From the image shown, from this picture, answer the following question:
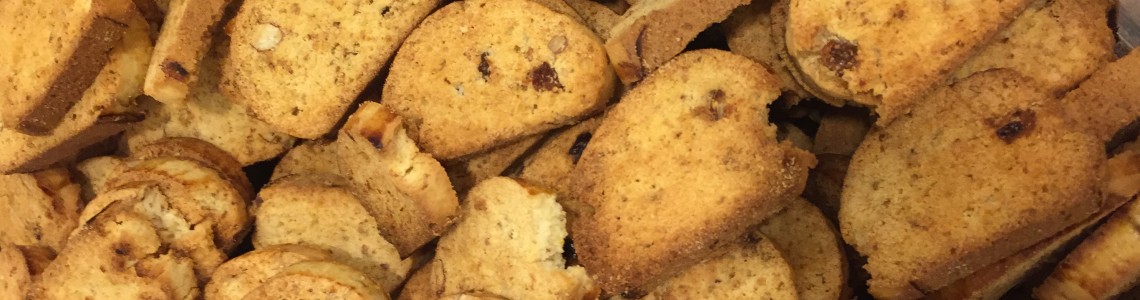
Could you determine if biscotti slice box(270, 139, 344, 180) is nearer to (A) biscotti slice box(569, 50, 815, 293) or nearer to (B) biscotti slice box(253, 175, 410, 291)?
(B) biscotti slice box(253, 175, 410, 291)

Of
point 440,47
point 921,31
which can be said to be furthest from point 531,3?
point 921,31

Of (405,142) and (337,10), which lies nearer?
(405,142)

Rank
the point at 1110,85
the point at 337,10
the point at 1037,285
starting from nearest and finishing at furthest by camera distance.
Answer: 1. the point at 1110,85
2. the point at 1037,285
3. the point at 337,10

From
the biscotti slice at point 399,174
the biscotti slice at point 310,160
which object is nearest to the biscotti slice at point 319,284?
the biscotti slice at point 399,174

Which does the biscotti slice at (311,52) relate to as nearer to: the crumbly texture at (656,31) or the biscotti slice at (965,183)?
the crumbly texture at (656,31)

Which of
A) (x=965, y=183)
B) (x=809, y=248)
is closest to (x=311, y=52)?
(x=809, y=248)

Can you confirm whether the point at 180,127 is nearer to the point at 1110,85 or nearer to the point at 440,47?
the point at 440,47

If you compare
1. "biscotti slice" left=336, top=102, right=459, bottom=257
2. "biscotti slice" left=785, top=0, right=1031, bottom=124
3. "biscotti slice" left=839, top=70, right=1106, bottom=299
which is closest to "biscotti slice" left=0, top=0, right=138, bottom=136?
"biscotti slice" left=336, top=102, right=459, bottom=257
